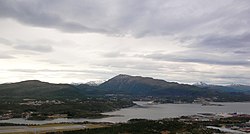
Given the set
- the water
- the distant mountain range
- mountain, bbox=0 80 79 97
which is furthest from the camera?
the distant mountain range

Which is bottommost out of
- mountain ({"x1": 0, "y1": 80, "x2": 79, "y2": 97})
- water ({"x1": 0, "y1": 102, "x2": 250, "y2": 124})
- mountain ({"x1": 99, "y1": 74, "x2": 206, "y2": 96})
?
water ({"x1": 0, "y1": 102, "x2": 250, "y2": 124})

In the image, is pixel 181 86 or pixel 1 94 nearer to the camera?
pixel 1 94

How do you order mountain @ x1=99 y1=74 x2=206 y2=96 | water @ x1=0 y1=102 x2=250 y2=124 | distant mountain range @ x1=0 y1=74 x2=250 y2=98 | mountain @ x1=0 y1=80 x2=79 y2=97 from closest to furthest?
water @ x1=0 y1=102 x2=250 y2=124, mountain @ x1=0 y1=80 x2=79 y2=97, distant mountain range @ x1=0 y1=74 x2=250 y2=98, mountain @ x1=99 y1=74 x2=206 y2=96

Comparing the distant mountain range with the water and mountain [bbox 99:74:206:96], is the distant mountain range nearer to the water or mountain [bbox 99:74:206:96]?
mountain [bbox 99:74:206:96]

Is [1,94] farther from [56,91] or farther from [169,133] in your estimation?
[169,133]

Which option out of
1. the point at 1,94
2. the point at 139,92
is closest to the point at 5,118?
the point at 1,94

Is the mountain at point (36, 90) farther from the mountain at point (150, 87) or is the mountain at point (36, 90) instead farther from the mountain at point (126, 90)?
the mountain at point (150, 87)

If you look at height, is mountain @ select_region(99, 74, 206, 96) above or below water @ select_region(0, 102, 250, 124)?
above

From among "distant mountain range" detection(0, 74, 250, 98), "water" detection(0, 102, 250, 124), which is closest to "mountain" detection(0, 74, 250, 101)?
"distant mountain range" detection(0, 74, 250, 98)

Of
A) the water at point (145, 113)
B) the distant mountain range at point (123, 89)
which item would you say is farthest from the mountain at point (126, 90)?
the water at point (145, 113)
